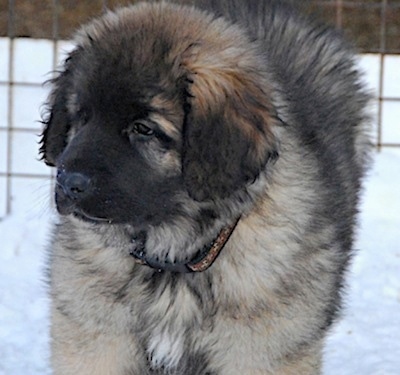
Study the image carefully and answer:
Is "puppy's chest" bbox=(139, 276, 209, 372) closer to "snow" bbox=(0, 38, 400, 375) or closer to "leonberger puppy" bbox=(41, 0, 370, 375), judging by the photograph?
"leonberger puppy" bbox=(41, 0, 370, 375)

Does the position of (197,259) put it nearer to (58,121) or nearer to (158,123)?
(158,123)

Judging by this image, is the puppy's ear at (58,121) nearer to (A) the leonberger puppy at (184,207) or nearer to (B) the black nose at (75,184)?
(A) the leonberger puppy at (184,207)

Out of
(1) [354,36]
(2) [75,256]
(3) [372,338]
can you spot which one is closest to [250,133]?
(2) [75,256]

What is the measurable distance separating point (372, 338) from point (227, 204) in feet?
5.72

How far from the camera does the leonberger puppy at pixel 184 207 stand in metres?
3.09

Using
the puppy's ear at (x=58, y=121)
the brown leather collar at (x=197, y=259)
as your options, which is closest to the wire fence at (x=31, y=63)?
the puppy's ear at (x=58, y=121)

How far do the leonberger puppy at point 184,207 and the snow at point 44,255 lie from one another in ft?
3.01

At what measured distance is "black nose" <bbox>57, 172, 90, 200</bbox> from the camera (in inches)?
118

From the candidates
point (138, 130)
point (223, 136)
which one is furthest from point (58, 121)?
point (223, 136)

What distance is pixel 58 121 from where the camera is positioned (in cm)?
339

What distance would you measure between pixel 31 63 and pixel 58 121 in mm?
2562

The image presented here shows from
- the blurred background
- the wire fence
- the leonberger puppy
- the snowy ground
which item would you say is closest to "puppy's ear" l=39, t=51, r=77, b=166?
the leonberger puppy

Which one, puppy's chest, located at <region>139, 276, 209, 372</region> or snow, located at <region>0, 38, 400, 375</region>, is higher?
puppy's chest, located at <region>139, 276, 209, 372</region>

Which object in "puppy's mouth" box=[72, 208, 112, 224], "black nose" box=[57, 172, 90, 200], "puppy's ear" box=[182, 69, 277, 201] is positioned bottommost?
"puppy's mouth" box=[72, 208, 112, 224]
